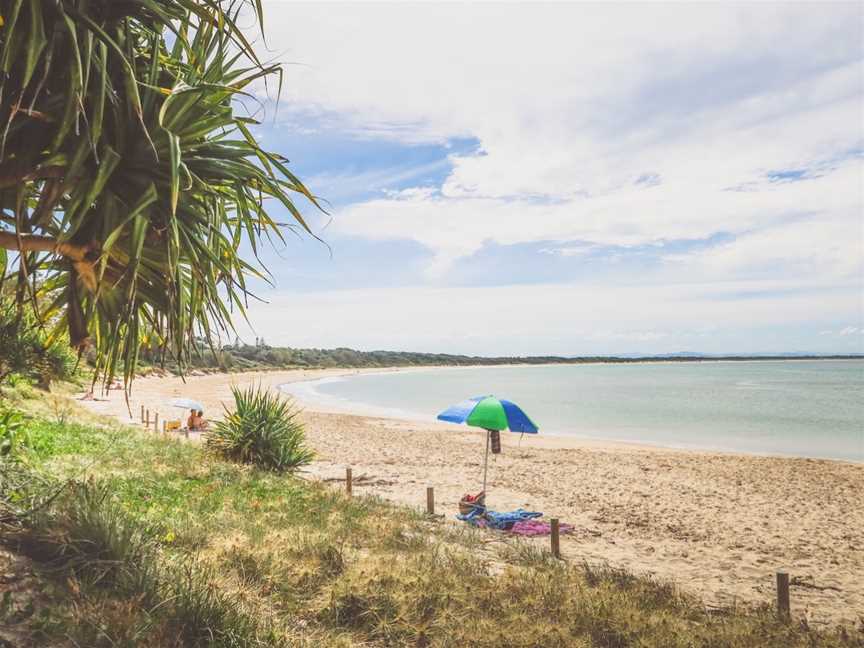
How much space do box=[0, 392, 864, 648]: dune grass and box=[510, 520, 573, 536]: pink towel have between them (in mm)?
2084

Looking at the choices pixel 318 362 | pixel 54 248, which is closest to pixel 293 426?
pixel 54 248

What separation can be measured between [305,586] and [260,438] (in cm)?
773

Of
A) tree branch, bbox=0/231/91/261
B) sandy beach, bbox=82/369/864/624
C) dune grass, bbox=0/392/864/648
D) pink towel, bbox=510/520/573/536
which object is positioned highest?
tree branch, bbox=0/231/91/261

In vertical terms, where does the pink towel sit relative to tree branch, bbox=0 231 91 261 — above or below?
below

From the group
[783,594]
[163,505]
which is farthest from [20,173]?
[783,594]

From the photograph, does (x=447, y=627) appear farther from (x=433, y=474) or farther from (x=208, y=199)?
(x=433, y=474)

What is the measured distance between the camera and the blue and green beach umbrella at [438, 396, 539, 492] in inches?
394

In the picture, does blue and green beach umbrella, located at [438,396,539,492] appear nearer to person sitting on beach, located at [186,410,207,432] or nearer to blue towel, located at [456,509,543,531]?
blue towel, located at [456,509,543,531]

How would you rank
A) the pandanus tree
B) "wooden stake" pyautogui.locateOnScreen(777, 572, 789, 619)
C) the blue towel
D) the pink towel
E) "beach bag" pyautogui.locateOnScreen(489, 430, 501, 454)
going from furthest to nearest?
1. the blue towel
2. the pink towel
3. "beach bag" pyautogui.locateOnScreen(489, 430, 501, 454)
4. "wooden stake" pyautogui.locateOnScreen(777, 572, 789, 619)
5. the pandanus tree

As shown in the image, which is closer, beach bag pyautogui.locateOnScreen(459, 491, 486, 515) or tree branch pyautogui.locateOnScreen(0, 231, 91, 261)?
tree branch pyautogui.locateOnScreen(0, 231, 91, 261)

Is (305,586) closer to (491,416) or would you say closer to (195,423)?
(491,416)

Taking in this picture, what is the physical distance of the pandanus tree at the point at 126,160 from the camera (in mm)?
3689

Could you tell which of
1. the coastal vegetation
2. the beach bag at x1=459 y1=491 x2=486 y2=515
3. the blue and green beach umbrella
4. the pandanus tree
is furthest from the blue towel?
the pandanus tree

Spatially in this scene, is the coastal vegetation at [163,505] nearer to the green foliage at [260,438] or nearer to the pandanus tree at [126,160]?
the pandanus tree at [126,160]
